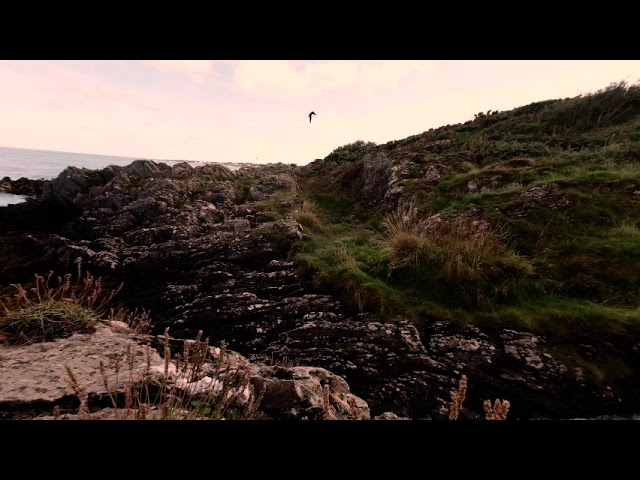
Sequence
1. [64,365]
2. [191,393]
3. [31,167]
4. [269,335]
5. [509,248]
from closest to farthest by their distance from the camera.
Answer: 1. [191,393]
2. [64,365]
3. [269,335]
4. [509,248]
5. [31,167]

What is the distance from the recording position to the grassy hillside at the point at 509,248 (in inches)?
182

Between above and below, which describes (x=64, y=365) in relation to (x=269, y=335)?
above

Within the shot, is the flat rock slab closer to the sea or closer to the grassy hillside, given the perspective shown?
the grassy hillside

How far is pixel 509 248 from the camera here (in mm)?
6172

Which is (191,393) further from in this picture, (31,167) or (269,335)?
(31,167)

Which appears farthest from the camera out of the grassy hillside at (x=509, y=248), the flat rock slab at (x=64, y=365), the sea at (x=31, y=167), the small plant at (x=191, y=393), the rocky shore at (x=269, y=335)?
the sea at (x=31, y=167)

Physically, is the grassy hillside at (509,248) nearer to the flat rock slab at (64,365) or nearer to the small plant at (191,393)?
the small plant at (191,393)

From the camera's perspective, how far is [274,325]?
18.2ft

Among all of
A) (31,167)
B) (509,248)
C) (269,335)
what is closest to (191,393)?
(269,335)

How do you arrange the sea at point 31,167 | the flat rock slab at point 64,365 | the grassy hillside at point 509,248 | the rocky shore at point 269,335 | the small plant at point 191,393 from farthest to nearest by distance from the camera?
1. the sea at point 31,167
2. the grassy hillside at point 509,248
3. the rocky shore at point 269,335
4. the flat rock slab at point 64,365
5. the small plant at point 191,393

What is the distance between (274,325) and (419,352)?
270cm

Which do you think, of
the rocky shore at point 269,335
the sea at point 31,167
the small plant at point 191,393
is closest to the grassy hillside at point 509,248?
the rocky shore at point 269,335
